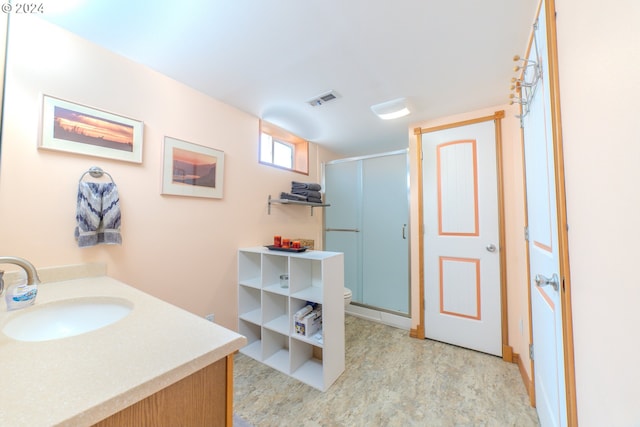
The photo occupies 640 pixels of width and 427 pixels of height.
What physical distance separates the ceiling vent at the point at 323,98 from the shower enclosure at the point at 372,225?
3.66ft

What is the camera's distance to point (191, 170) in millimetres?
1866

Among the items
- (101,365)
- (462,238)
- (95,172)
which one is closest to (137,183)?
(95,172)

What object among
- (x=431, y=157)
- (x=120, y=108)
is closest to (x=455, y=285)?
(x=431, y=157)

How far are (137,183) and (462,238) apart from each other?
266 centimetres

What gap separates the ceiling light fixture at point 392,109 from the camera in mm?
2037

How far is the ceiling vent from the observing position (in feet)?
6.34

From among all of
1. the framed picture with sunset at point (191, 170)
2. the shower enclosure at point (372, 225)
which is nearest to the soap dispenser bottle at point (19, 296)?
the framed picture with sunset at point (191, 170)

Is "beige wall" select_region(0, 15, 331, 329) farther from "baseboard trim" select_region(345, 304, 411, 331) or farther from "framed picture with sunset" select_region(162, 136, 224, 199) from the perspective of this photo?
"baseboard trim" select_region(345, 304, 411, 331)

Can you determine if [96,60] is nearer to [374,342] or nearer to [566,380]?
[566,380]

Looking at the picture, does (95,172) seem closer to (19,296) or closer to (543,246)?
(19,296)

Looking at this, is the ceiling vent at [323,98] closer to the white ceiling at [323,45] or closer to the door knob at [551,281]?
the white ceiling at [323,45]

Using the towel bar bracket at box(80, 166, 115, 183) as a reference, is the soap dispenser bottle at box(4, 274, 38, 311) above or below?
below

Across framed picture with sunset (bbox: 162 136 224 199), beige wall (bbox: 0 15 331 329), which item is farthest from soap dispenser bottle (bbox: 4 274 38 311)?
framed picture with sunset (bbox: 162 136 224 199)

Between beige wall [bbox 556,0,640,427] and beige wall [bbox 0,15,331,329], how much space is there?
6.98 ft
